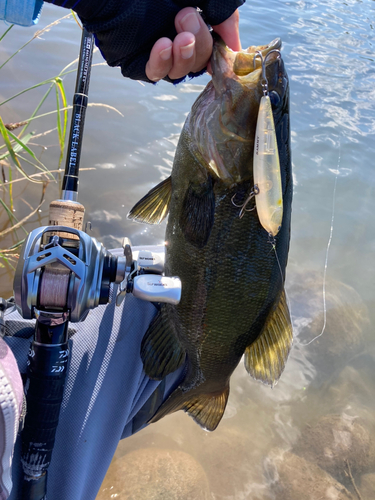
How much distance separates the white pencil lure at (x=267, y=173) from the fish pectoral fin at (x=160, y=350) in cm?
73

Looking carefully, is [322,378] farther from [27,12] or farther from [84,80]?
[27,12]

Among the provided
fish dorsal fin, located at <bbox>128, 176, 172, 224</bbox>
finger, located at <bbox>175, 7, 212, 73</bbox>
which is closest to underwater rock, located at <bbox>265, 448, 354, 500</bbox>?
fish dorsal fin, located at <bbox>128, 176, 172, 224</bbox>

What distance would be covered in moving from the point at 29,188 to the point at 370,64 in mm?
7654

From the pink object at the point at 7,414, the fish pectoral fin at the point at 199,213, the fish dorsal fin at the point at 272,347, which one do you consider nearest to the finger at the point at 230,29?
the fish pectoral fin at the point at 199,213

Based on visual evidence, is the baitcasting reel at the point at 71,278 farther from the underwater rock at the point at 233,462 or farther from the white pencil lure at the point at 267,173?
the underwater rock at the point at 233,462

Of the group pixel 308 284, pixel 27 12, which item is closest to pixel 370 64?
pixel 308 284

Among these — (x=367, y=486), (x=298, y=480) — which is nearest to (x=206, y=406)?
(x=298, y=480)

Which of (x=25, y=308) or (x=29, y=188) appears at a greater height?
(x=25, y=308)

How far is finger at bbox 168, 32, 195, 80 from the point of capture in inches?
52.3

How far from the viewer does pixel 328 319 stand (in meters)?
3.67

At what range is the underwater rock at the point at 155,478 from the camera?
7.48 ft

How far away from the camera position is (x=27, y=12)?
1.44 metres

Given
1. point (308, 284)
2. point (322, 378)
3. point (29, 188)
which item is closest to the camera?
point (322, 378)

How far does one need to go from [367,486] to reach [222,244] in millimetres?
2229
